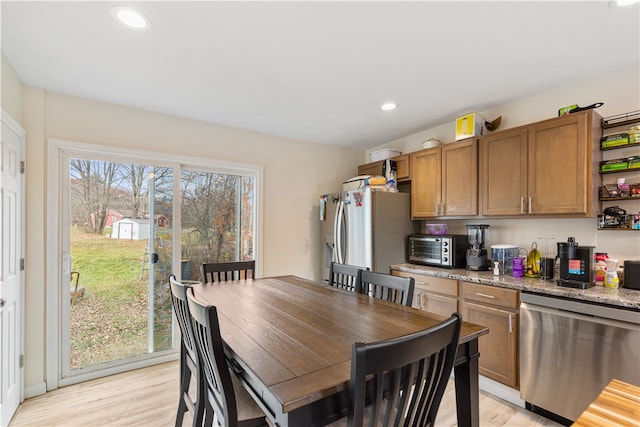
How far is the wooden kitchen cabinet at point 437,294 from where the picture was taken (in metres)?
2.67

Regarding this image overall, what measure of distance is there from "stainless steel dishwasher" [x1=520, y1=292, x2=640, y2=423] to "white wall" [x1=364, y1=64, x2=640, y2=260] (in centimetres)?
68

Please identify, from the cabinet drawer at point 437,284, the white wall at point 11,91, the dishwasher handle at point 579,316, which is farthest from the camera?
the cabinet drawer at point 437,284

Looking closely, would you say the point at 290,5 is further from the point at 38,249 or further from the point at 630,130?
the point at 38,249

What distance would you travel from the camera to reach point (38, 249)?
8.00 ft

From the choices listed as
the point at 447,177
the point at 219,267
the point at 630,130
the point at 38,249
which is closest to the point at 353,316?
the point at 219,267

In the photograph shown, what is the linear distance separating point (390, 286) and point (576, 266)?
4.59 ft

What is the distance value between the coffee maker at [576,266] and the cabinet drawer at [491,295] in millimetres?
325

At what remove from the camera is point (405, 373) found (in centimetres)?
95

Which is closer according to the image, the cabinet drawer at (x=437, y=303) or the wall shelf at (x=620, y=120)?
the wall shelf at (x=620, y=120)

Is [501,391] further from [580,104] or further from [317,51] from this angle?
[317,51]

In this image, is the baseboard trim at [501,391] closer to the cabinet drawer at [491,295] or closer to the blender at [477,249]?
the cabinet drawer at [491,295]

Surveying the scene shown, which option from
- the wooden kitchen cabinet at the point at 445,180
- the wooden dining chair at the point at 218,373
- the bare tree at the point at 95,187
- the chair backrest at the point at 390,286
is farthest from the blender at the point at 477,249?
the bare tree at the point at 95,187

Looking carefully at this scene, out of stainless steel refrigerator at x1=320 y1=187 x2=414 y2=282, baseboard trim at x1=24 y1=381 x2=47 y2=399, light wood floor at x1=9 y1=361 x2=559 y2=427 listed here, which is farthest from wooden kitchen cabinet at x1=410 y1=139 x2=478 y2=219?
baseboard trim at x1=24 y1=381 x2=47 y2=399

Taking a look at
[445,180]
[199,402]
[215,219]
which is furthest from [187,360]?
[445,180]
